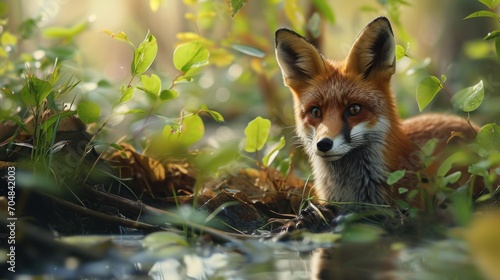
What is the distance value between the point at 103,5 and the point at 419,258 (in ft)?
30.8

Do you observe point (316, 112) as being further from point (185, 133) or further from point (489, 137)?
point (489, 137)

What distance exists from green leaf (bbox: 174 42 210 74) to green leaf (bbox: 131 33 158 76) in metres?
0.12

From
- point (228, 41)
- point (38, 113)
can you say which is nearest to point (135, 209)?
point (38, 113)

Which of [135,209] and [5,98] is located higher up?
[5,98]

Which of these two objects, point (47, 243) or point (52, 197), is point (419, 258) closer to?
point (47, 243)

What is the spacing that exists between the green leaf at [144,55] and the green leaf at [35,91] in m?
0.37

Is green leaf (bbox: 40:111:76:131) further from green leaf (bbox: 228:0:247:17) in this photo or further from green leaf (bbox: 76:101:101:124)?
green leaf (bbox: 228:0:247:17)

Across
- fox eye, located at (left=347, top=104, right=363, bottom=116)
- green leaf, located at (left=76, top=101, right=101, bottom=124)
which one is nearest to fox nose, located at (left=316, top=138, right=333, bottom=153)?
fox eye, located at (left=347, top=104, right=363, bottom=116)

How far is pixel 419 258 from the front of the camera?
2.18m

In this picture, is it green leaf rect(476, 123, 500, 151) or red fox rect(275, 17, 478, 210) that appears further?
red fox rect(275, 17, 478, 210)

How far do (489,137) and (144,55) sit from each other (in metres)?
1.50

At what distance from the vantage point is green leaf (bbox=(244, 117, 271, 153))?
10.4 ft

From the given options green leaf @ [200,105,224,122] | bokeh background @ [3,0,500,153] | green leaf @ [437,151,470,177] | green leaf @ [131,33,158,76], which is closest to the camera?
green leaf @ [437,151,470,177]

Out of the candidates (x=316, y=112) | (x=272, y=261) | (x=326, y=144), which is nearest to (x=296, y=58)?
(x=316, y=112)
